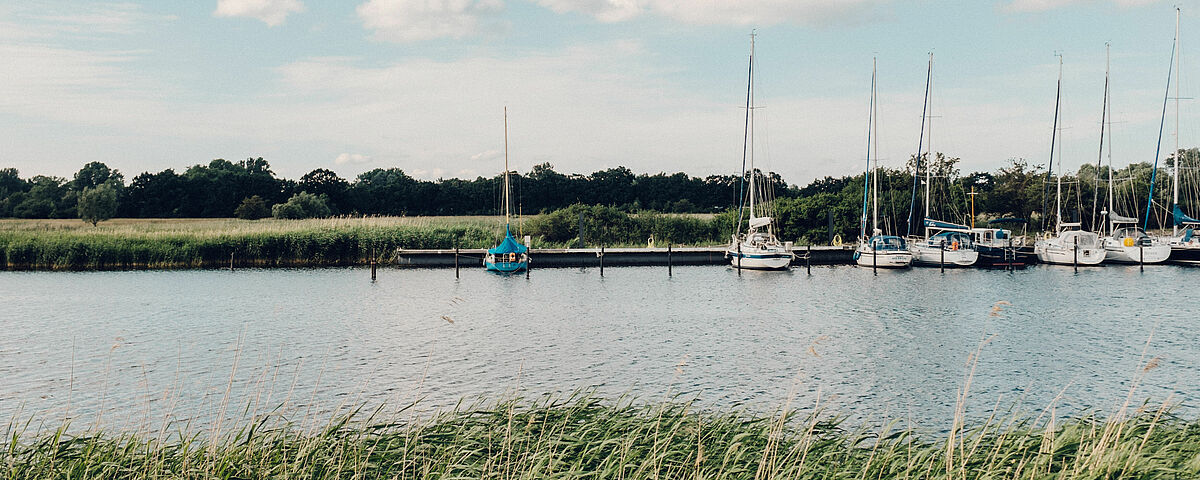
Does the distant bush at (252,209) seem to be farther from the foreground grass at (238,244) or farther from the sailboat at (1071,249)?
the sailboat at (1071,249)

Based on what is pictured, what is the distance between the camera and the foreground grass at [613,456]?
9.48 m

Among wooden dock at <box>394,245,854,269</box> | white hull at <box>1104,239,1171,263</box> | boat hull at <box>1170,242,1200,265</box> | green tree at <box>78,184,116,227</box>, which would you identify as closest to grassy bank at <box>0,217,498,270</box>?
wooden dock at <box>394,245,854,269</box>

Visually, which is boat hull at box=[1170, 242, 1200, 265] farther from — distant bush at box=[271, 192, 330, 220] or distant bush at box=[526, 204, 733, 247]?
distant bush at box=[271, 192, 330, 220]

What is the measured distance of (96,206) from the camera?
85.1m

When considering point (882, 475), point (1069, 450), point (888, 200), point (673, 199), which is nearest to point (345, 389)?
point (882, 475)

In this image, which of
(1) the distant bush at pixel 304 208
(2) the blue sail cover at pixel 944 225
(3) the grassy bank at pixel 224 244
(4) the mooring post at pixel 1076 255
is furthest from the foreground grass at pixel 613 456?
(1) the distant bush at pixel 304 208

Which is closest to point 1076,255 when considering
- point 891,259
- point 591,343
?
point 891,259

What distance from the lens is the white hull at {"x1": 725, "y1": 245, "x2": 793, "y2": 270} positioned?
55.1 m

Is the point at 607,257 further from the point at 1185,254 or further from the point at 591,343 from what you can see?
the point at 1185,254

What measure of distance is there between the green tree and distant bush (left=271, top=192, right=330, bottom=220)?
1528 centimetres

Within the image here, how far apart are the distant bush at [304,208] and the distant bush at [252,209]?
138cm

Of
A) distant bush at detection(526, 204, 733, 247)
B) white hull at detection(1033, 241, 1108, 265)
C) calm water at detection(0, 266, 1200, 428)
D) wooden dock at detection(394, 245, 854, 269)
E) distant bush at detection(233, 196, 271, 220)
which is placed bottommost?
calm water at detection(0, 266, 1200, 428)

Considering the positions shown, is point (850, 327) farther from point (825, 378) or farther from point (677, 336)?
point (825, 378)

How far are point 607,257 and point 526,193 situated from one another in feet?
173
